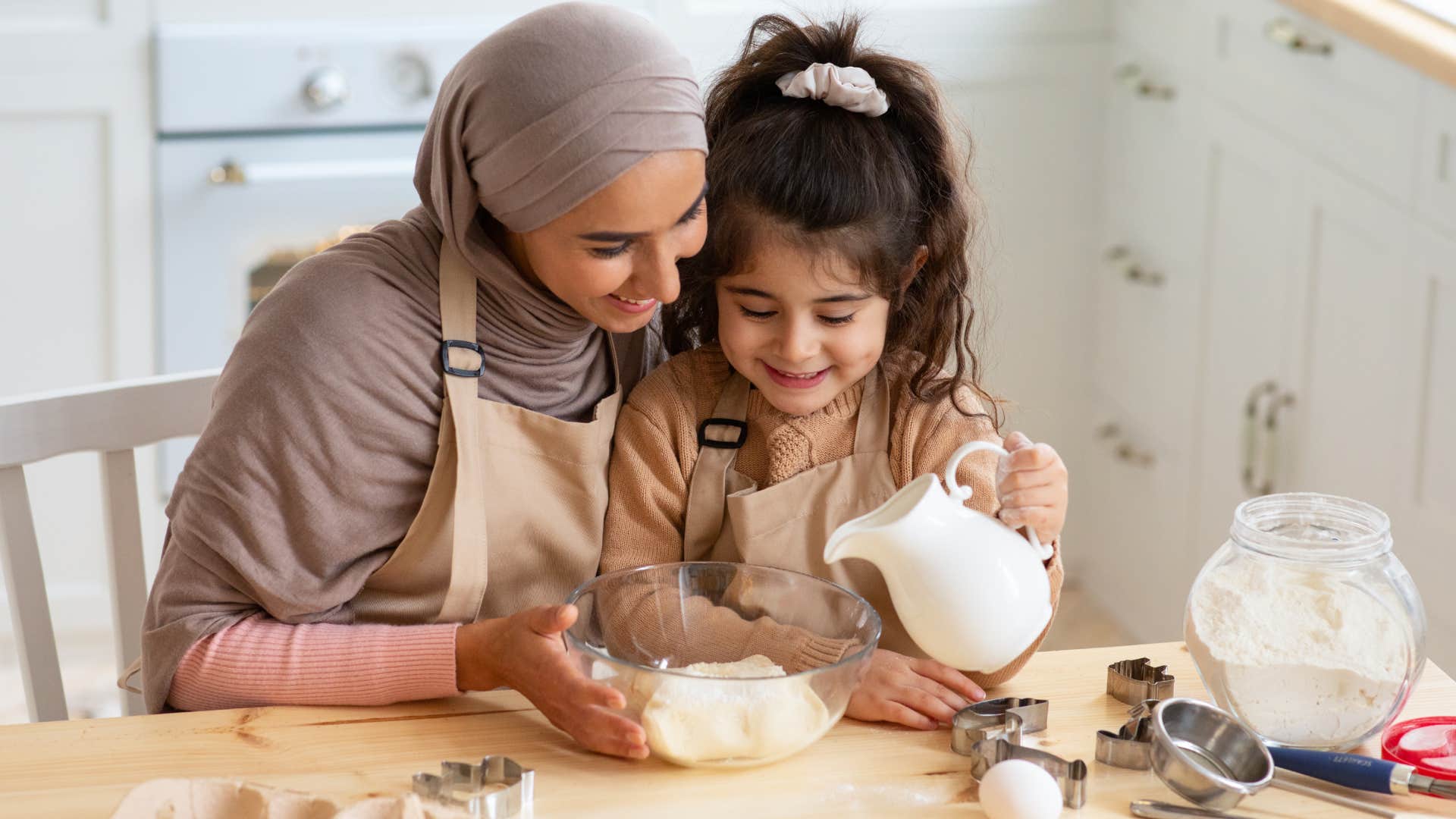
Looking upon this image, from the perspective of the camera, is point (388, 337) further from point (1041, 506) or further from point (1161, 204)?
point (1161, 204)

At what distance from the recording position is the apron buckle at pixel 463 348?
3.98 ft

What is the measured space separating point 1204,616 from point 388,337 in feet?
2.09

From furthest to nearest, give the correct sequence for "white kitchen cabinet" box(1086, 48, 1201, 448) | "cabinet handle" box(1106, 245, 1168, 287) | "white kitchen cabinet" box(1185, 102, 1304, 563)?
"cabinet handle" box(1106, 245, 1168, 287) → "white kitchen cabinet" box(1086, 48, 1201, 448) → "white kitchen cabinet" box(1185, 102, 1304, 563)

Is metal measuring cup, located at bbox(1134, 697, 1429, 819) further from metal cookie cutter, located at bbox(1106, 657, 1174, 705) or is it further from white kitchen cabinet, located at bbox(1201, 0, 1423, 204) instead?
white kitchen cabinet, located at bbox(1201, 0, 1423, 204)

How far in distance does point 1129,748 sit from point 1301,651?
0.13m

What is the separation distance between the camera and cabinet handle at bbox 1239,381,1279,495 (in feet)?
7.82

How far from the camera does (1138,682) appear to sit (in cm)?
113

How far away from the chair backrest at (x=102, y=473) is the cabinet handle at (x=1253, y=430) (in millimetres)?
1608

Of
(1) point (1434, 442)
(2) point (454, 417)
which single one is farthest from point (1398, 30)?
(2) point (454, 417)

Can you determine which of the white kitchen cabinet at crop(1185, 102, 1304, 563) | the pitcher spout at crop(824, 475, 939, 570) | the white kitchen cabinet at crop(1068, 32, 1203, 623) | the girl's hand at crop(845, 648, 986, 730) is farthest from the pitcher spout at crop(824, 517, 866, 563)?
the white kitchen cabinet at crop(1068, 32, 1203, 623)

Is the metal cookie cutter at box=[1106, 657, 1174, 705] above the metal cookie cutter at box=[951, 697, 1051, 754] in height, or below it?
above

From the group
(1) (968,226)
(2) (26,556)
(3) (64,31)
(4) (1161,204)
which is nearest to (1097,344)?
(4) (1161,204)

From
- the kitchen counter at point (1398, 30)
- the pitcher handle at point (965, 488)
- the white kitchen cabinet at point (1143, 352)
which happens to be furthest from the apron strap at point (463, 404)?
the white kitchen cabinet at point (1143, 352)

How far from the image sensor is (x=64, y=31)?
97.2 inches
